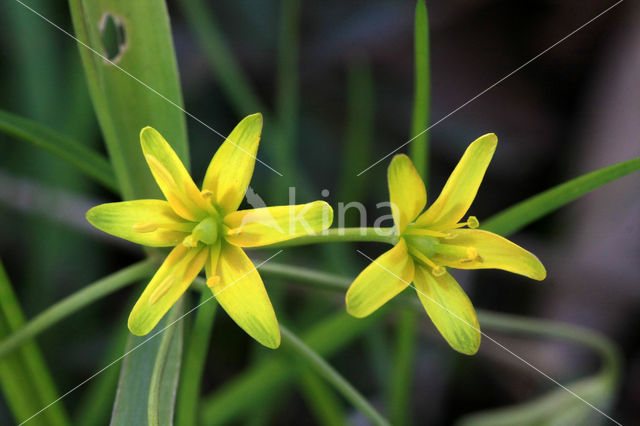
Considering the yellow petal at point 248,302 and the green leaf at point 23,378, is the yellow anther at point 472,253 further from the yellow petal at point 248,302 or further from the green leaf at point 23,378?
the green leaf at point 23,378

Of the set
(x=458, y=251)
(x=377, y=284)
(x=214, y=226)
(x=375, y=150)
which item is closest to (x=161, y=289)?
(x=214, y=226)

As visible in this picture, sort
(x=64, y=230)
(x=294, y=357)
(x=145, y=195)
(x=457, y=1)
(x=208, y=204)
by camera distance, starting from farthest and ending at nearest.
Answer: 1. (x=457, y=1)
2. (x=64, y=230)
3. (x=294, y=357)
4. (x=145, y=195)
5. (x=208, y=204)

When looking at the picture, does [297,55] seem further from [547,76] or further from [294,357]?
[294,357]

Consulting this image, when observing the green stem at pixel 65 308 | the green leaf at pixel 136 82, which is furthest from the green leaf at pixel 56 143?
the green stem at pixel 65 308

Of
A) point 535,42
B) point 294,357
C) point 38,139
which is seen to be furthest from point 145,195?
point 535,42

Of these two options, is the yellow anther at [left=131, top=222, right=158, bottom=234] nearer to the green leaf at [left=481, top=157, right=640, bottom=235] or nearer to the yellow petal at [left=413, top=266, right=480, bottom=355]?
the yellow petal at [left=413, top=266, right=480, bottom=355]

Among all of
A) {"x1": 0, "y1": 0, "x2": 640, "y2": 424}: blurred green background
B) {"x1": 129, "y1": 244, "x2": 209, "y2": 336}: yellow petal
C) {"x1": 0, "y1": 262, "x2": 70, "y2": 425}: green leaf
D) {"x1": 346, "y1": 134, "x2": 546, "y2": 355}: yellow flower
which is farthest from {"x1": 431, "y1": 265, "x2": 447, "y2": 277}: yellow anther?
{"x1": 0, "y1": 0, "x2": 640, "y2": 424}: blurred green background
